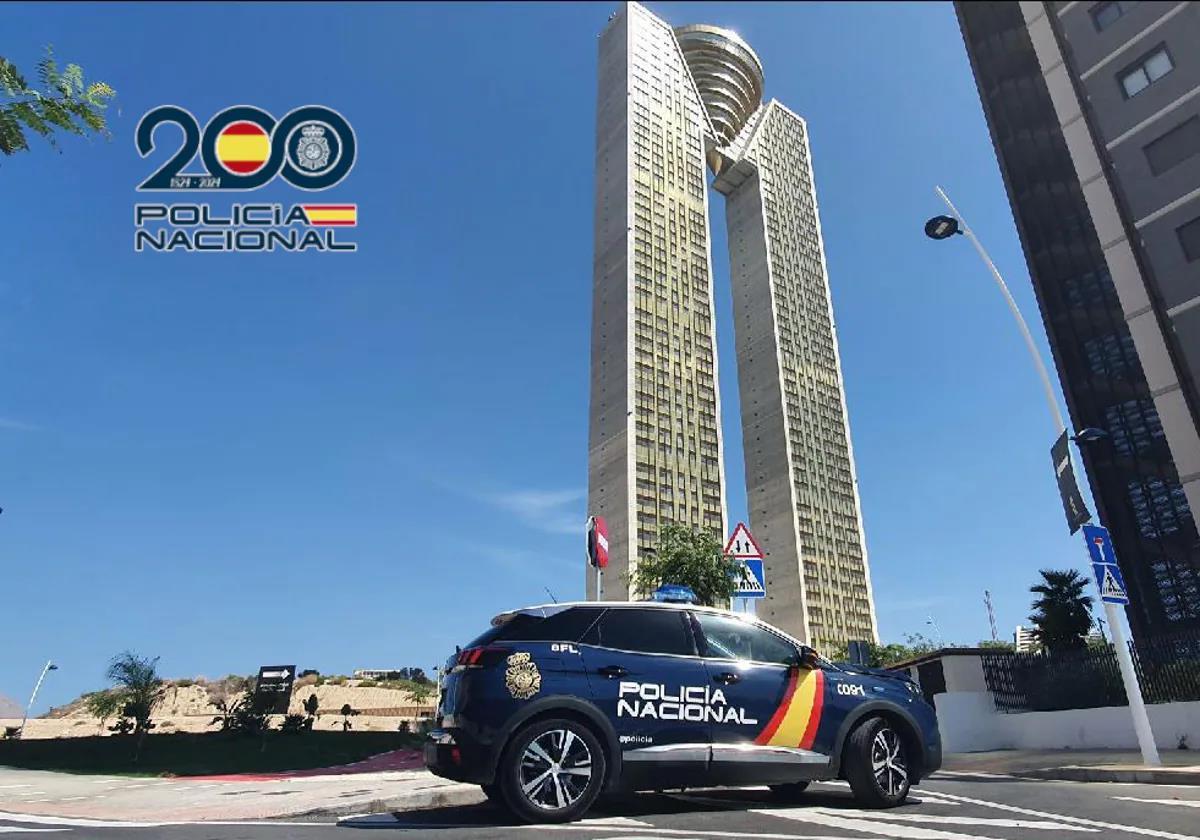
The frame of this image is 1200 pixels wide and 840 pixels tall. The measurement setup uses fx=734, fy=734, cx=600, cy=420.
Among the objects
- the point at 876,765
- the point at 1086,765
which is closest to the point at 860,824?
the point at 876,765

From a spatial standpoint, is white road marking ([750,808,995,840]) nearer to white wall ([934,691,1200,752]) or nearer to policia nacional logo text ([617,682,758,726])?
policia nacional logo text ([617,682,758,726])

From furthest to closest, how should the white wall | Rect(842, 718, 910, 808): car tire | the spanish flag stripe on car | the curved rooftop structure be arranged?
1. the curved rooftop structure
2. the white wall
3. Rect(842, 718, 910, 808): car tire
4. the spanish flag stripe on car

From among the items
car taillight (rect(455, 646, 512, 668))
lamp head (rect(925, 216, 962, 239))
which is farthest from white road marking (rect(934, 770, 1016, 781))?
lamp head (rect(925, 216, 962, 239))

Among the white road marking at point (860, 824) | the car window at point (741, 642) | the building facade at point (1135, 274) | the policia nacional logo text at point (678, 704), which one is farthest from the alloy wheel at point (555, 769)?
the building facade at point (1135, 274)

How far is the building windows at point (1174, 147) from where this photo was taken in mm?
27125

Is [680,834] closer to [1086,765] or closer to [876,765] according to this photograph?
[876,765]

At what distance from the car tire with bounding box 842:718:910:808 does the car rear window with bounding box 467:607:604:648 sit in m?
2.69

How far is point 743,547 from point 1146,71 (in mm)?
29800

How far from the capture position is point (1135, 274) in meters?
28.6

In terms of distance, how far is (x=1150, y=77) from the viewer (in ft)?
94.3

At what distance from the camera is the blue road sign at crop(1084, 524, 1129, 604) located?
12859 millimetres

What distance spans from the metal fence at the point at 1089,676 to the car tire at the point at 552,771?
1458 cm

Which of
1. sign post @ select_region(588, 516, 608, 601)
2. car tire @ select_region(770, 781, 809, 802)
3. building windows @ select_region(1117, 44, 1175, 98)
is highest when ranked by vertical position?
building windows @ select_region(1117, 44, 1175, 98)

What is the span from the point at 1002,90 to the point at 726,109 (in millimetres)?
85118
